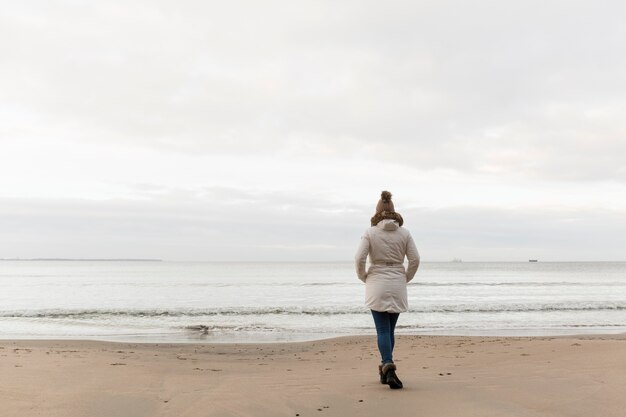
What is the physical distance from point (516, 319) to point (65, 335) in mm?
16919

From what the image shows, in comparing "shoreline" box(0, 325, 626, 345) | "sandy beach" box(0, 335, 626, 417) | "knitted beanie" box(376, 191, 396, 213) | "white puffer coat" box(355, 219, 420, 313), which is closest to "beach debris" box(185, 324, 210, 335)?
"shoreline" box(0, 325, 626, 345)

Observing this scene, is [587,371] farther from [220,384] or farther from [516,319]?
[516,319]

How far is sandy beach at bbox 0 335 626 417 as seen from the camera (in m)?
4.61

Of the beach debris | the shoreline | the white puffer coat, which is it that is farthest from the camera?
the beach debris

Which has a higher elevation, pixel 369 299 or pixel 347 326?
pixel 369 299

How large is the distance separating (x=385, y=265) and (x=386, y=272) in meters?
0.09

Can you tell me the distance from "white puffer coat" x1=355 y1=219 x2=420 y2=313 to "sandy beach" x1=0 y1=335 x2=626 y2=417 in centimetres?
98

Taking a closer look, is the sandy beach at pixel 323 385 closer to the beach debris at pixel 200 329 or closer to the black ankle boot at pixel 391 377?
the black ankle boot at pixel 391 377

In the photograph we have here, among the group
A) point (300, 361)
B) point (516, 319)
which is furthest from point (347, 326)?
point (300, 361)

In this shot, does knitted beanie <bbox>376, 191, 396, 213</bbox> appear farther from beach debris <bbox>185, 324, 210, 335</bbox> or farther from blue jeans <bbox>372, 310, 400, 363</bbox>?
beach debris <bbox>185, 324, 210, 335</bbox>

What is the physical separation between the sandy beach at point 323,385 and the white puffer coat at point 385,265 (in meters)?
0.98

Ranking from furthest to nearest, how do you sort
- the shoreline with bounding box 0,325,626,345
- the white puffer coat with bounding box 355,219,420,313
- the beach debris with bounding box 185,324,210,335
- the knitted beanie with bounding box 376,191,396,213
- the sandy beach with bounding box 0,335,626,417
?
the beach debris with bounding box 185,324,210,335, the shoreline with bounding box 0,325,626,345, the knitted beanie with bounding box 376,191,396,213, the white puffer coat with bounding box 355,219,420,313, the sandy beach with bounding box 0,335,626,417

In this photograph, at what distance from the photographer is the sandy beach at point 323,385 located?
4.61 meters

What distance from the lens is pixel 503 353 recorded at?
891 cm
